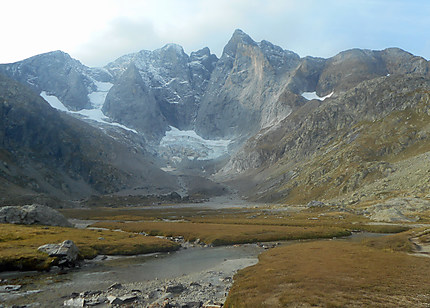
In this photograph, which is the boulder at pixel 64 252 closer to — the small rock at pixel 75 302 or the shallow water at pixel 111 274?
the shallow water at pixel 111 274

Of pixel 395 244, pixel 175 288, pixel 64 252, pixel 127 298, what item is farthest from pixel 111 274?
pixel 395 244

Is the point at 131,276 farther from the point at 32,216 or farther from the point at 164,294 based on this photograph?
the point at 32,216

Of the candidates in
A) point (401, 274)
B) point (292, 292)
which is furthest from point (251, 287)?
point (401, 274)

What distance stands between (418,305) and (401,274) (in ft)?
26.8

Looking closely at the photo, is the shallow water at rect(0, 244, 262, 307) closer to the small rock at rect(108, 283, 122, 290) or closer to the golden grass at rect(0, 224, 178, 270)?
the small rock at rect(108, 283, 122, 290)

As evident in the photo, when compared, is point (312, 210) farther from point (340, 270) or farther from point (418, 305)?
point (418, 305)

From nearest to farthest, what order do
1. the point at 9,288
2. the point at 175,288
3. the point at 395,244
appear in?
the point at 175,288 → the point at 9,288 → the point at 395,244

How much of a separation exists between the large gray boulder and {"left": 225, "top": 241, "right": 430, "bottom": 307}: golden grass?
64.2 metres

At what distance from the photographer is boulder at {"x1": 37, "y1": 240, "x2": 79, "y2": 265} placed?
3938cm

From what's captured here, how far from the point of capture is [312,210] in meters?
128

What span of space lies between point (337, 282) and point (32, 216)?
256 ft

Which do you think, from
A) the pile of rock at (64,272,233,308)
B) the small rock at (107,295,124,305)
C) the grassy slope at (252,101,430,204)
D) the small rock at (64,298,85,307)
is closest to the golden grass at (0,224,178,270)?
the small rock at (64,298,85,307)

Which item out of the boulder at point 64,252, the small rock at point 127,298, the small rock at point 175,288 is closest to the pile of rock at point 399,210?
the small rock at point 175,288

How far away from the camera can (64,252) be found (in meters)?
39.6
